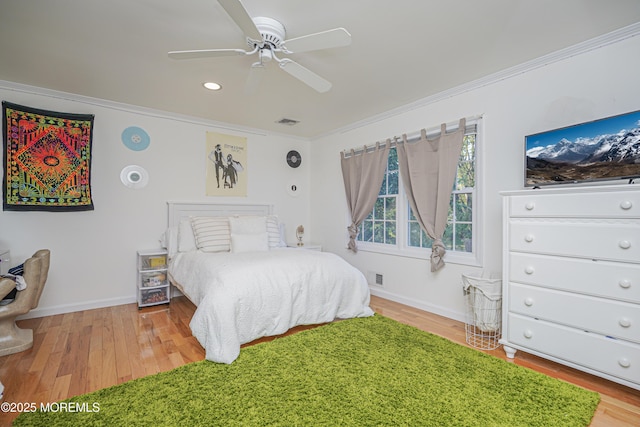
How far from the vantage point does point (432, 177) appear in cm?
320

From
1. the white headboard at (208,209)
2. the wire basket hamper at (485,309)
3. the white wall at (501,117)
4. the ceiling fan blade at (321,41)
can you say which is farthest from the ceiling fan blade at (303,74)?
the white headboard at (208,209)

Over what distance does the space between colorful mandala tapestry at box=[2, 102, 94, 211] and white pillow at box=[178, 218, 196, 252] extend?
97 cm

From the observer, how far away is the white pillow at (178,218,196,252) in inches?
136

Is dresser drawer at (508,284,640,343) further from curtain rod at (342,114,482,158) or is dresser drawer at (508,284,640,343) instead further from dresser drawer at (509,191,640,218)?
curtain rod at (342,114,482,158)

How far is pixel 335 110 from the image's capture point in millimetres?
3672

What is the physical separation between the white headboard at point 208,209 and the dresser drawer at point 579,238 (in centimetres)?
327

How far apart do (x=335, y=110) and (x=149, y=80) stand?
78.5 inches

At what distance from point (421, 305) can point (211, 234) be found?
8.26 feet

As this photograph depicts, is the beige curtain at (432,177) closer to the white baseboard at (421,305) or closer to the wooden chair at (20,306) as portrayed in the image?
the white baseboard at (421,305)

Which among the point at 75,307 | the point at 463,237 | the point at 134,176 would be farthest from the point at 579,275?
the point at 75,307

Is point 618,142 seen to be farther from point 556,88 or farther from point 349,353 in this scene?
point 349,353

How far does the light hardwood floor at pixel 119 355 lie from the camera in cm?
178

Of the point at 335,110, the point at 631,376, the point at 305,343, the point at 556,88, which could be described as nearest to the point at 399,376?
the point at 305,343

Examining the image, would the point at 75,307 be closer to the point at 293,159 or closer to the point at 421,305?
the point at 293,159
